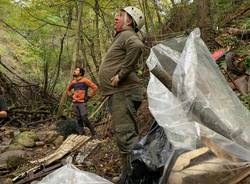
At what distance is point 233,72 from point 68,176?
3.95 m

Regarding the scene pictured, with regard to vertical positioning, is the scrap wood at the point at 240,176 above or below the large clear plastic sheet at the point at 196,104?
below

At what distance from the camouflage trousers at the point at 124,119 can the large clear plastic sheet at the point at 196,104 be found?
784 mm

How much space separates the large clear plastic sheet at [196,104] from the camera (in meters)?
2.86

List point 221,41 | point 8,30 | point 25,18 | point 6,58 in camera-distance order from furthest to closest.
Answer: point 6,58 < point 8,30 < point 25,18 < point 221,41

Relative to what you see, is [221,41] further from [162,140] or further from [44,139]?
[162,140]

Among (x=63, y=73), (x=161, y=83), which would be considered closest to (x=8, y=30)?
(x=63, y=73)

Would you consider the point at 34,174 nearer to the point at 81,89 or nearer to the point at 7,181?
the point at 7,181

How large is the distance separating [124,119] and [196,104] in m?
1.47

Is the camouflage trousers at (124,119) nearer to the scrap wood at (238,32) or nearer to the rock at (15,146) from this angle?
the rock at (15,146)

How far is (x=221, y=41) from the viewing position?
28.2 feet

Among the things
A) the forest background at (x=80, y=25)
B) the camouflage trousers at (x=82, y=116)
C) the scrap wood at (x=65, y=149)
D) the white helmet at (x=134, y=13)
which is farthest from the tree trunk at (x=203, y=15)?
the white helmet at (x=134, y=13)

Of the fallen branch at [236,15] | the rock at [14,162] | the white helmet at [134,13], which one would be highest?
the white helmet at [134,13]

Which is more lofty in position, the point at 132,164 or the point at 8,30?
the point at 8,30

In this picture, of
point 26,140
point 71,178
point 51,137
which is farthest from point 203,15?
point 71,178
